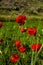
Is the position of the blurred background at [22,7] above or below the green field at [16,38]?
below

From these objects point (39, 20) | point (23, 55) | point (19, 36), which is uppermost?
point (23, 55)

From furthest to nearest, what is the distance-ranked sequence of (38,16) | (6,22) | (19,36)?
1. (38,16)
2. (6,22)
3. (19,36)

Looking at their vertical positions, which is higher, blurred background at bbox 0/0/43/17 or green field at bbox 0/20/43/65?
green field at bbox 0/20/43/65

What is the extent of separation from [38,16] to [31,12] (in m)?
0.24

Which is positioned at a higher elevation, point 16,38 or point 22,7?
point 16,38

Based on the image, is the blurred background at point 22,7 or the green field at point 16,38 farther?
the blurred background at point 22,7

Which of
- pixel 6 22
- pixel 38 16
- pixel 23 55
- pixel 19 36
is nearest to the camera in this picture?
pixel 23 55

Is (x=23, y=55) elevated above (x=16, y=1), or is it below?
above

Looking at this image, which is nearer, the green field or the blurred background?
the green field

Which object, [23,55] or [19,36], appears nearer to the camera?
[23,55]

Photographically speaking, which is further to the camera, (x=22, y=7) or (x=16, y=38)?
(x=22, y=7)

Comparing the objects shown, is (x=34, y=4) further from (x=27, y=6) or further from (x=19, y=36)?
(x=19, y=36)

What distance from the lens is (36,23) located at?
659 centimetres

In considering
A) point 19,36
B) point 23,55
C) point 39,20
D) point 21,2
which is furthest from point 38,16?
point 23,55
